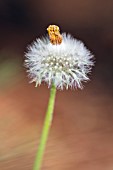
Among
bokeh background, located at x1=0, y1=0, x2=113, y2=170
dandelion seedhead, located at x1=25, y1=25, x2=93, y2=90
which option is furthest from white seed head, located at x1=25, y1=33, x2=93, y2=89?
bokeh background, located at x1=0, y1=0, x2=113, y2=170

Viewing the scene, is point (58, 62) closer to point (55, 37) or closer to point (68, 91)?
point (55, 37)

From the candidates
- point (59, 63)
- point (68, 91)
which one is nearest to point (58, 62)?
point (59, 63)

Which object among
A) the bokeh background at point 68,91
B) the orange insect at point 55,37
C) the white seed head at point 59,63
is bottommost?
the white seed head at point 59,63

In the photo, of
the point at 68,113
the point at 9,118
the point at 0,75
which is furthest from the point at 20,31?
the point at 9,118

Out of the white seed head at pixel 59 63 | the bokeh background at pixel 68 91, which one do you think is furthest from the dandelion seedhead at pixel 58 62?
the bokeh background at pixel 68 91

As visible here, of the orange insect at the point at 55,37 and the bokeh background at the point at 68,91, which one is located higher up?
the bokeh background at the point at 68,91

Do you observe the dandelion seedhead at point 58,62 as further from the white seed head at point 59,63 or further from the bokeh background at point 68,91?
the bokeh background at point 68,91

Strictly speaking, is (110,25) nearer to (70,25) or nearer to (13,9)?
(70,25)
